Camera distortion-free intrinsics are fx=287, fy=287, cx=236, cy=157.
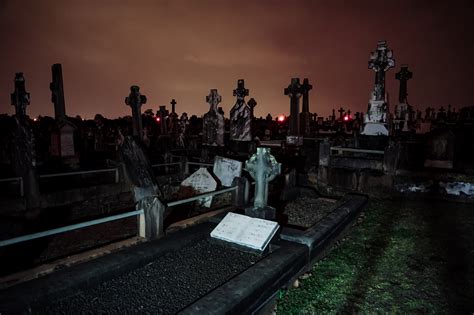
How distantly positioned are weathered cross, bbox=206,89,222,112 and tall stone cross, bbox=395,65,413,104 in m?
13.3

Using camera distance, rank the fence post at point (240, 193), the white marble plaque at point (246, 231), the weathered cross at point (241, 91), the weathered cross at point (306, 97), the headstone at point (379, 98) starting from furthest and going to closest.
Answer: the weathered cross at point (306, 97) → the weathered cross at point (241, 91) → the headstone at point (379, 98) → the fence post at point (240, 193) → the white marble plaque at point (246, 231)

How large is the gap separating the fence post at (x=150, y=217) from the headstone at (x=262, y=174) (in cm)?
184

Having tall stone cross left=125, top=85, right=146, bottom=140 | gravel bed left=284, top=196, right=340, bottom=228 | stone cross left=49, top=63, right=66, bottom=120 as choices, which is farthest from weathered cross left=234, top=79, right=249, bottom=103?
stone cross left=49, top=63, right=66, bottom=120

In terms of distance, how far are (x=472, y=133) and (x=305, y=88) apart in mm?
10902

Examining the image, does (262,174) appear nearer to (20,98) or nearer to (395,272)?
(395,272)

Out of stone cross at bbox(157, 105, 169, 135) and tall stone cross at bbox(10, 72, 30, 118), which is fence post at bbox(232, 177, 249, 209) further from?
stone cross at bbox(157, 105, 169, 135)

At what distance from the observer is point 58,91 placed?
567 inches

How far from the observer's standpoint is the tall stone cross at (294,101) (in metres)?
18.8

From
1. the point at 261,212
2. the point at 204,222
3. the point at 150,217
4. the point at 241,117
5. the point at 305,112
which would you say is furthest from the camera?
the point at 305,112

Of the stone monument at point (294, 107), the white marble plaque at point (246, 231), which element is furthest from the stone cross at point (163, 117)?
the white marble plaque at point (246, 231)

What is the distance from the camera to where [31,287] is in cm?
338

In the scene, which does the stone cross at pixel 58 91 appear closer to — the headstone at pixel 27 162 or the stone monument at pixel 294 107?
the headstone at pixel 27 162

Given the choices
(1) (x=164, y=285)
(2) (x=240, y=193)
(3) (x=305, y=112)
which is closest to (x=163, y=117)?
(3) (x=305, y=112)

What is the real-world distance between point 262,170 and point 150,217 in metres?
2.32
